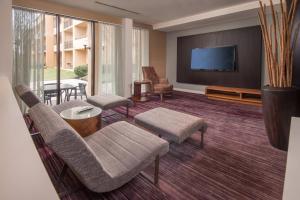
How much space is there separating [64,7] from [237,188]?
5.03 meters

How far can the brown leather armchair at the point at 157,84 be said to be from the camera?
5594mm

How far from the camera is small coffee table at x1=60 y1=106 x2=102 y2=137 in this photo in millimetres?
2408

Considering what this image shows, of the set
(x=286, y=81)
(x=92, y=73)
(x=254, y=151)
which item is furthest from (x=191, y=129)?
(x=92, y=73)

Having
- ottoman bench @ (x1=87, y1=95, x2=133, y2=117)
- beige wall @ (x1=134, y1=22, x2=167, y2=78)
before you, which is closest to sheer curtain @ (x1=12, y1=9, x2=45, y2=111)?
ottoman bench @ (x1=87, y1=95, x2=133, y2=117)

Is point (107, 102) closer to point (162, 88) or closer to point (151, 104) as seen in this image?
point (151, 104)

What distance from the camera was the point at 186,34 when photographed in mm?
6727

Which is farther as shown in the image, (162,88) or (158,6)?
(162,88)

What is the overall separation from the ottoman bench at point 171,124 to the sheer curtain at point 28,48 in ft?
9.26

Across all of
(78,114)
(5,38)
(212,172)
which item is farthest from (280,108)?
(5,38)

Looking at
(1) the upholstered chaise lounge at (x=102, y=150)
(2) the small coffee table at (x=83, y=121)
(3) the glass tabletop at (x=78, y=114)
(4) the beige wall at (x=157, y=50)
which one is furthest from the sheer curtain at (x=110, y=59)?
(1) the upholstered chaise lounge at (x=102, y=150)

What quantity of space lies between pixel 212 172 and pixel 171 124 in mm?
687

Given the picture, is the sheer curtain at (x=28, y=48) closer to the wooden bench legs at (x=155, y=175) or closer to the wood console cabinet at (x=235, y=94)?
the wooden bench legs at (x=155, y=175)

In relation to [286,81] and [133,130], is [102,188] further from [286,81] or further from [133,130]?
[286,81]

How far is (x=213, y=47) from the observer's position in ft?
19.5
